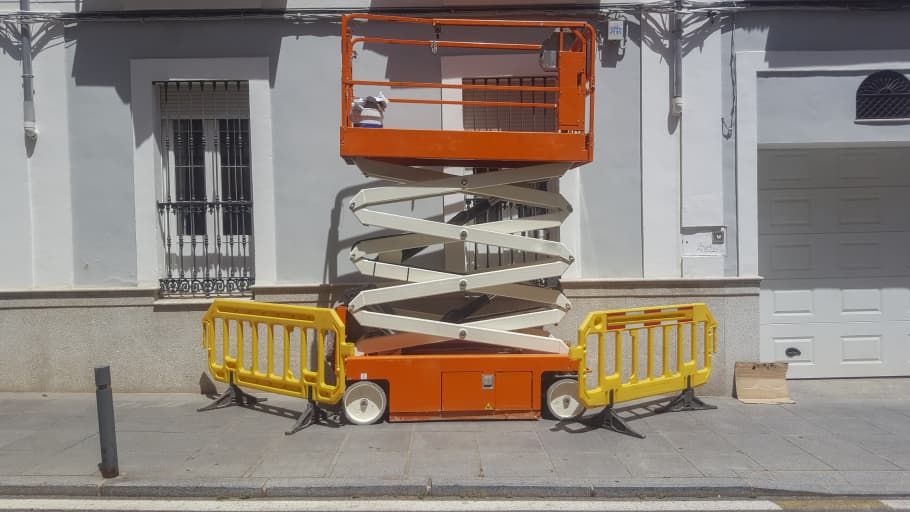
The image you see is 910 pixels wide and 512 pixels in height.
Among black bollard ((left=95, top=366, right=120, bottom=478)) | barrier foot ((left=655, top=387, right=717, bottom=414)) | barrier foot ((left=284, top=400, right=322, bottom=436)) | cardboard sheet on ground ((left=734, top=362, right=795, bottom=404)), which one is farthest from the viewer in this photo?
cardboard sheet on ground ((left=734, top=362, right=795, bottom=404))

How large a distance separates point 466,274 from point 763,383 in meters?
3.78

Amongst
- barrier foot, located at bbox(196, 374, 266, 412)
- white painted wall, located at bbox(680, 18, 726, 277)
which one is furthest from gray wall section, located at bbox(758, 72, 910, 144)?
barrier foot, located at bbox(196, 374, 266, 412)

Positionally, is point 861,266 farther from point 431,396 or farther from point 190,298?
point 190,298

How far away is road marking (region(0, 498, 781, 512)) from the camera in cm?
478

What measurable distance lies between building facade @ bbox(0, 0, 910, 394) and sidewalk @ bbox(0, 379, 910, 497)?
115cm

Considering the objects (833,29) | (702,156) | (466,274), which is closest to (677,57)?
(702,156)

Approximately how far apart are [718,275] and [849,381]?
2.41 metres

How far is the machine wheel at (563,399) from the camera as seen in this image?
660cm

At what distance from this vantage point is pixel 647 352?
698 cm

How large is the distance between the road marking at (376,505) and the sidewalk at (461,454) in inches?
3.8

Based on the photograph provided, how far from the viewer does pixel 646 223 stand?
7762mm

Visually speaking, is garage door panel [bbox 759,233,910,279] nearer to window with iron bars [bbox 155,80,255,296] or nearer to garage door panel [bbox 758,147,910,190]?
garage door panel [bbox 758,147,910,190]

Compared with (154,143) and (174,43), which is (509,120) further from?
(154,143)

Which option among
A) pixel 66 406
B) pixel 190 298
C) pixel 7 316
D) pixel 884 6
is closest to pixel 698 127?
pixel 884 6
